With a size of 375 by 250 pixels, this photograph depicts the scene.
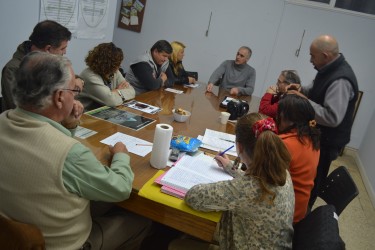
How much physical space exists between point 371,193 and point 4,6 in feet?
12.6

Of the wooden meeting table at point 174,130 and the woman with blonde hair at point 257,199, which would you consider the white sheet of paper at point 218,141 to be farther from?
the woman with blonde hair at point 257,199

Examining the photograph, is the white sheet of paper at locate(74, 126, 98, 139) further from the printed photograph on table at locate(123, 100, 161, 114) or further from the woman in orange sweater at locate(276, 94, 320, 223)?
the woman in orange sweater at locate(276, 94, 320, 223)

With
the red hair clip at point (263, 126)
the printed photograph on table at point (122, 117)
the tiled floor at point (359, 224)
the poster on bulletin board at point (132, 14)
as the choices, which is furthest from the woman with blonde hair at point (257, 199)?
the poster on bulletin board at point (132, 14)

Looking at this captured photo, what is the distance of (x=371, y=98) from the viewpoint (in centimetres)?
452

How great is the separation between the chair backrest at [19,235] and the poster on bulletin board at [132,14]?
4.69 meters

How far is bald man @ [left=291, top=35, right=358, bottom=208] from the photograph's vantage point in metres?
2.23

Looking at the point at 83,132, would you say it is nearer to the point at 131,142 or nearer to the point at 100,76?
the point at 131,142

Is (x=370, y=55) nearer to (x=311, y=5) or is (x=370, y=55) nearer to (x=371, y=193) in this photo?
(x=311, y=5)

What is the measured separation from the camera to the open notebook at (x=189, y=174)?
1.32 metres

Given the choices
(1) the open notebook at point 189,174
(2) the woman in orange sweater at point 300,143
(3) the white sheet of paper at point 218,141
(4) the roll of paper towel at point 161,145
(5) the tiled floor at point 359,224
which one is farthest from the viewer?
(5) the tiled floor at point 359,224

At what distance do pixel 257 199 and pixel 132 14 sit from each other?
464 centimetres

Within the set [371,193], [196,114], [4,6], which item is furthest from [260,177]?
[371,193]

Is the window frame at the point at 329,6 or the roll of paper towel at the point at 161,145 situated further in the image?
the window frame at the point at 329,6

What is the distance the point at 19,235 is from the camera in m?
0.93
